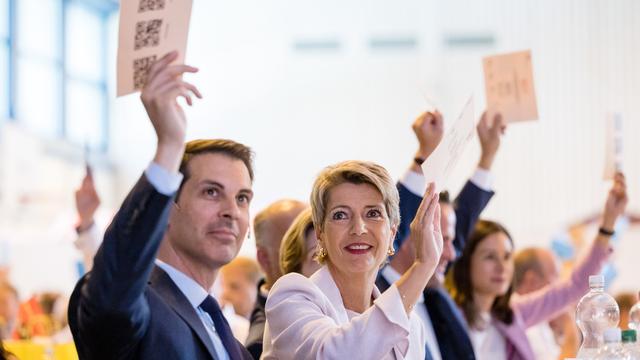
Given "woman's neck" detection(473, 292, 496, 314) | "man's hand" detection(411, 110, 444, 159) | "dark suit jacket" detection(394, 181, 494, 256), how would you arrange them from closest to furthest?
"man's hand" detection(411, 110, 444, 159) < "dark suit jacket" detection(394, 181, 494, 256) < "woman's neck" detection(473, 292, 496, 314)

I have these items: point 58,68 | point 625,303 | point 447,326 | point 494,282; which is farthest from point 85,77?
point 447,326

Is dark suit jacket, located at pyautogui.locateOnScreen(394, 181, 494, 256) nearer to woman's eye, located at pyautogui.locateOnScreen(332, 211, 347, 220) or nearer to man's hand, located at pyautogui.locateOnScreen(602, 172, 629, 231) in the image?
man's hand, located at pyautogui.locateOnScreen(602, 172, 629, 231)

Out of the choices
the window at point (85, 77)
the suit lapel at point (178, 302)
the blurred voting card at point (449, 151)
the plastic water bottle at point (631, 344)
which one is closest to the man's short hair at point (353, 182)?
the blurred voting card at point (449, 151)

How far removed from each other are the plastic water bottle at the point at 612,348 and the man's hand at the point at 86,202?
2045 millimetres

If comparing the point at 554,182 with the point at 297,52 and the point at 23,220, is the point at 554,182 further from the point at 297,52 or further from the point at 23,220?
the point at 23,220

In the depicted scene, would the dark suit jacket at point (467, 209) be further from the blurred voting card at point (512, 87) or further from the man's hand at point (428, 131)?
the man's hand at point (428, 131)

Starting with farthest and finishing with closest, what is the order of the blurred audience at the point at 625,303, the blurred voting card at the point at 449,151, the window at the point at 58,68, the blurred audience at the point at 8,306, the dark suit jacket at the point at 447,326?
the window at the point at 58,68 → the blurred audience at the point at 8,306 → the blurred audience at the point at 625,303 → the dark suit jacket at the point at 447,326 → the blurred voting card at the point at 449,151

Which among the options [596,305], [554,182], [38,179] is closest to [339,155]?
[554,182]

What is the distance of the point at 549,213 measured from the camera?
13.7 m

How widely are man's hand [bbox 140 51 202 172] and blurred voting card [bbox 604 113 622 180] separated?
2439 millimetres

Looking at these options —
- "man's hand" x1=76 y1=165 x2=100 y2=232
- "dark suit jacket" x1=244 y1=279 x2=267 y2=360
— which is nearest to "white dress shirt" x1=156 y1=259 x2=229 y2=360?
"dark suit jacket" x1=244 y1=279 x2=267 y2=360

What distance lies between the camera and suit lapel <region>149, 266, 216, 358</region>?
240 centimetres

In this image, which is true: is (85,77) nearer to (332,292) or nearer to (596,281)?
(596,281)

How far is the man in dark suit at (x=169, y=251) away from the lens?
6.69ft
